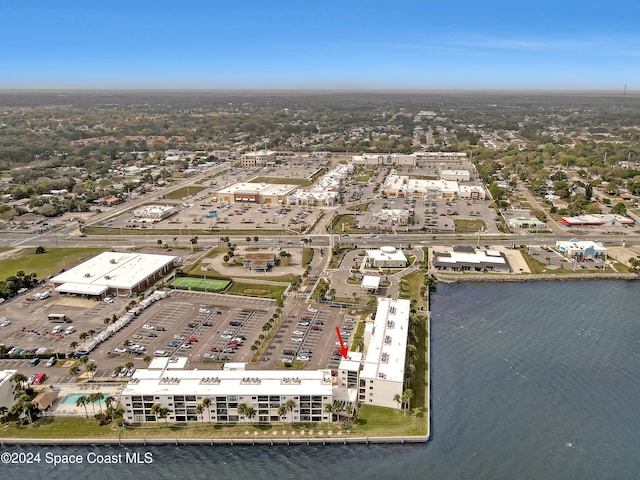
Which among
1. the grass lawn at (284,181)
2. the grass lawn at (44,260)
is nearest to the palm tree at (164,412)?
the grass lawn at (44,260)

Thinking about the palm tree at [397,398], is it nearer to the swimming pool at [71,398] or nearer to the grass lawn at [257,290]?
the grass lawn at [257,290]

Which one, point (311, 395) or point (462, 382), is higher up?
point (311, 395)

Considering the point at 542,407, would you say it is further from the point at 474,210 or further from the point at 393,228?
the point at 474,210

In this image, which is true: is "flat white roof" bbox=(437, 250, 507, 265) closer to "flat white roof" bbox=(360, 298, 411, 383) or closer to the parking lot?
"flat white roof" bbox=(360, 298, 411, 383)

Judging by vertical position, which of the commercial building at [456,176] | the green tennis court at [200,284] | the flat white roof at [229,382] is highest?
the commercial building at [456,176]

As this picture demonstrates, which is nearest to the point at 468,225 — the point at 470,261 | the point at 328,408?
the point at 470,261

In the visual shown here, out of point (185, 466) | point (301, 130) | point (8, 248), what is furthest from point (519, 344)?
point (301, 130)

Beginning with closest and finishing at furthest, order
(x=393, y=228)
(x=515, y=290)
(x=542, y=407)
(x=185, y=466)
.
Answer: (x=185, y=466)
(x=542, y=407)
(x=515, y=290)
(x=393, y=228)
